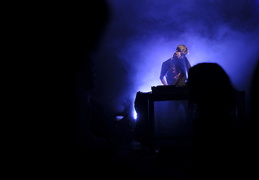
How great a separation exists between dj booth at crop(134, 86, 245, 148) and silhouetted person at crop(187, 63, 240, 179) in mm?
1982

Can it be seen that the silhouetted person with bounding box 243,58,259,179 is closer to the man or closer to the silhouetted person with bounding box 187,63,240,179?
the silhouetted person with bounding box 187,63,240,179

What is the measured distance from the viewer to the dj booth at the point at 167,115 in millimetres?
3773

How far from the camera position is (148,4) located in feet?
23.4

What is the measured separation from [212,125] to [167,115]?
228 cm

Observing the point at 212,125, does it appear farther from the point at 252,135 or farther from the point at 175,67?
the point at 175,67

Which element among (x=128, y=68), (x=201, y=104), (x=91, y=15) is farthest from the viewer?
(x=128, y=68)

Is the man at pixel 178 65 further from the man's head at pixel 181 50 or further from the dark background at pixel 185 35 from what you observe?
the dark background at pixel 185 35

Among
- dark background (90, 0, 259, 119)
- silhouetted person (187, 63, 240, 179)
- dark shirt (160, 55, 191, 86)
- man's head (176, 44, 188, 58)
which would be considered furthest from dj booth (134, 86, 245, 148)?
dark background (90, 0, 259, 119)

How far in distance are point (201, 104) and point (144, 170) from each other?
1.44m

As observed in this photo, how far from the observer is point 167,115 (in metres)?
3.88

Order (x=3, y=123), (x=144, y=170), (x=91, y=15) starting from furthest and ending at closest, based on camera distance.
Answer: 1. (x=91, y=15)
2. (x=144, y=170)
3. (x=3, y=123)

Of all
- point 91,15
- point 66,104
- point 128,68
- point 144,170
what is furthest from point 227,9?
point 66,104

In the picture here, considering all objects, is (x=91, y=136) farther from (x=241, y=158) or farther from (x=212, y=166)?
(x=241, y=158)

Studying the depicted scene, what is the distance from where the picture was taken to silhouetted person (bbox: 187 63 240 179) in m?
1.56
